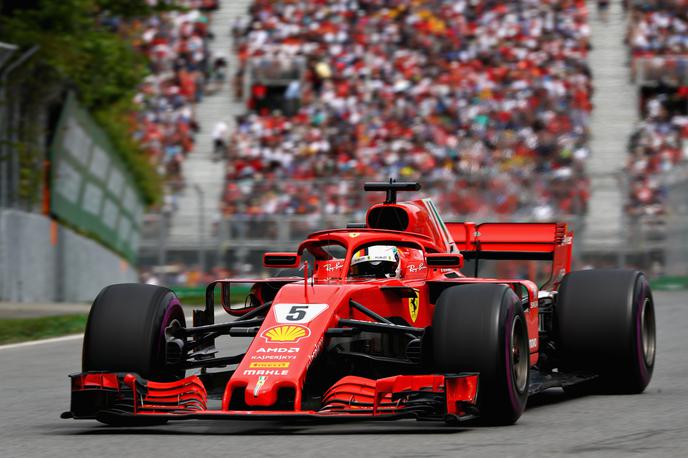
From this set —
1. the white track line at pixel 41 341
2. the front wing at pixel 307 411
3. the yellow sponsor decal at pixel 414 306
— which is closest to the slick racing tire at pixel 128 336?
the front wing at pixel 307 411

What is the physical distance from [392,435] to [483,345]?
697mm

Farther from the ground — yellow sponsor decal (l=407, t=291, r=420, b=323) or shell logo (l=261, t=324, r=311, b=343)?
yellow sponsor decal (l=407, t=291, r=420, b=323)

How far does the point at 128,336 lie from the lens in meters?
7.86

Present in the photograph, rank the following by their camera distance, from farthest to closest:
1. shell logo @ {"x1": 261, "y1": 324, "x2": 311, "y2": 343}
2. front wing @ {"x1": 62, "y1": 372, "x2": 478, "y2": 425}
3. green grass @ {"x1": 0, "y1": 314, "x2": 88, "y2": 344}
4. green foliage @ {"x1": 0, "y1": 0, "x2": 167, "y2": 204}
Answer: green foliage @ {"x1": 0, "y1": 0, "x2": 167, "y2": 204} → green grass @ {"x1": 0, "y1": 314, "x2": 88, "y2": 344} → shell logo @ {"x1": 261, "y1": 324, "x2": 311, "y2": 343} → front wing @ {"x1": 62, "y1": 372, "x2": 478, "y2": 425}

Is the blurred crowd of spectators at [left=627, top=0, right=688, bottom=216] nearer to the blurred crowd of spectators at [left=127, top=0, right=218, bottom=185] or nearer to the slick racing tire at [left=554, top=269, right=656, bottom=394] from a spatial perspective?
the blurred crowd of spectators at [left=127, top=0, right=218, bottom=185]

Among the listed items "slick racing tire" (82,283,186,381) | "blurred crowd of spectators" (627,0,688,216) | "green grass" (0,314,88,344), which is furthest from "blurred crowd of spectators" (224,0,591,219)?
"slick racing tire" (82,283,186,381)

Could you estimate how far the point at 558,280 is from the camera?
1064 cm

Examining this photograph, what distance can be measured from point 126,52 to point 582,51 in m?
11.5

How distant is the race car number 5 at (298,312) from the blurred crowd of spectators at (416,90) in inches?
710

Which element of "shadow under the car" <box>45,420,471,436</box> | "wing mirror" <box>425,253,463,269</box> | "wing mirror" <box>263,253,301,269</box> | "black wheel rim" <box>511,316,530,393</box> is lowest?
"shadow under the car" <box>45,420,471,436</box>

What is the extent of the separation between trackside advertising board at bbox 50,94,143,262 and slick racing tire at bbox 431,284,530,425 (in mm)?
15145

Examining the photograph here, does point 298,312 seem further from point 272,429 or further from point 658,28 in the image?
point 658,28

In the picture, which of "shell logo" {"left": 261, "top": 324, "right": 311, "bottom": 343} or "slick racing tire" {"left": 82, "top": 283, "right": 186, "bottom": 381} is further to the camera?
"slick racing tire" {"left": 82, "top": 283, "right": 186, "bottom": 381}

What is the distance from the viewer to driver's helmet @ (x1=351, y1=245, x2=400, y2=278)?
8.77 metres
